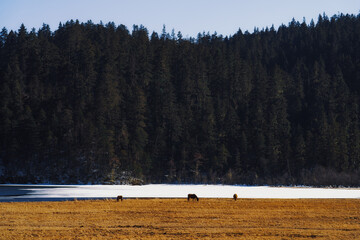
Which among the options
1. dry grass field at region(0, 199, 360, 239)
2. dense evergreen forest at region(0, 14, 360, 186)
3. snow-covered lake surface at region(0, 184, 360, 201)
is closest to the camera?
dry grass field at region(0, 199, 360, 239)

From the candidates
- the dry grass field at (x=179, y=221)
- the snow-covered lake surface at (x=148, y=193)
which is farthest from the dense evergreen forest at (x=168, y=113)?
the dry grass field at (x=179, y=221)

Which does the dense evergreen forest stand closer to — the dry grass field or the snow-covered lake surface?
the snow-covered lake surface

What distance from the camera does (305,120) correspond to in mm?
119000

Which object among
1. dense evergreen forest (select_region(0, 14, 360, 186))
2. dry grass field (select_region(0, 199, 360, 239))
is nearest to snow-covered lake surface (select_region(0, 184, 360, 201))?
dry grass field (select_region(0, 199, 360, 239))

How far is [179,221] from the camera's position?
2852 cm

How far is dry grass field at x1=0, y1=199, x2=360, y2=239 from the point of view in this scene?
890 inches

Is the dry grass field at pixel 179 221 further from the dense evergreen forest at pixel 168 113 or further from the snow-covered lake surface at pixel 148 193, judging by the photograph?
the dense evergreen forest at pixel 168 113

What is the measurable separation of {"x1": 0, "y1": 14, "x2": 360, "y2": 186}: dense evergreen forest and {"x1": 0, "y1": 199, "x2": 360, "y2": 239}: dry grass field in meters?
54.1

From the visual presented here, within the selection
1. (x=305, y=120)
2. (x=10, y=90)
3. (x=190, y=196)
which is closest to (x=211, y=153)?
(x=305, y=120)

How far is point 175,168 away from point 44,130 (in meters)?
30.0

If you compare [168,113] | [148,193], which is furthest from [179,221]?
[168,113]

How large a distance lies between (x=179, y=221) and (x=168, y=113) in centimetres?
9290

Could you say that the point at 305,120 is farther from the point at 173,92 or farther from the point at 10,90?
the point at 10,90

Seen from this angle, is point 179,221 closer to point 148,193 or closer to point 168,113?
point 148,193
